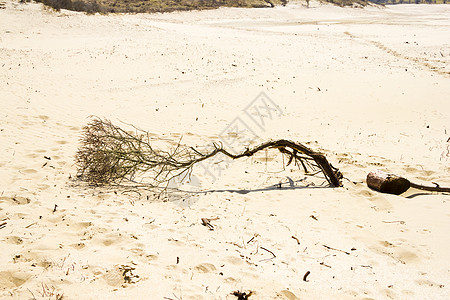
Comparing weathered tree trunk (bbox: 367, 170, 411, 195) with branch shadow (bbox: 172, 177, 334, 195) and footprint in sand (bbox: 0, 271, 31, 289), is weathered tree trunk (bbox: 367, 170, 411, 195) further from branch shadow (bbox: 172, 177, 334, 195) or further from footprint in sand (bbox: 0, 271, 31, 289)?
footprint in sand (bbox: 0, 271, 31, 289)

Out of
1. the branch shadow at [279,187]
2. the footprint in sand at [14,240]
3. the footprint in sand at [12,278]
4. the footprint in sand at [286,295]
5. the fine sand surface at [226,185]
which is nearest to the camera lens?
the footprint in sand at [12,278]

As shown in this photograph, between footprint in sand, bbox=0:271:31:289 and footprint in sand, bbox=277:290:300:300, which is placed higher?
footprint in sand, bbox=0:271:31:289

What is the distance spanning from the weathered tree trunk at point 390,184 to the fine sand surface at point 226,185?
14 centimetres

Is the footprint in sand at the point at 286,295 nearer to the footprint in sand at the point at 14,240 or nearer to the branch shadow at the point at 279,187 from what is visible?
the branch shadow at the point at 279,187

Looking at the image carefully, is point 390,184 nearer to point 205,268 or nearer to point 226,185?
point 226,185

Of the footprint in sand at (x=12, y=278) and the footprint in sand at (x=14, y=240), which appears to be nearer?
the footprint in sand at (x=12, y=278)

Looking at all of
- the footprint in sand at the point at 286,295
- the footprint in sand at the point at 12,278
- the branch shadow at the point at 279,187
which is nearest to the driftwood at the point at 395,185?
the branch shadow at the point at 279,187

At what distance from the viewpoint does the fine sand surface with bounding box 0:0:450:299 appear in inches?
101

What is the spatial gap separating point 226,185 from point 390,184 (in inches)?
89.0

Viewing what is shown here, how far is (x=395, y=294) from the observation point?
2.52 metres

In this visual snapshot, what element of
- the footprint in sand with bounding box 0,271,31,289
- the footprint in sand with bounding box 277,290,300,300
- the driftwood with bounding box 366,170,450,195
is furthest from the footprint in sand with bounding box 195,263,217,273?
the driftwood with bounding box 366,170,450,195

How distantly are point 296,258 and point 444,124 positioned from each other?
719cm

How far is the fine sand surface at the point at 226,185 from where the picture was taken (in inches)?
101

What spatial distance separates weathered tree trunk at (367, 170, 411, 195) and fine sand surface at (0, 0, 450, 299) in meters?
0.14
